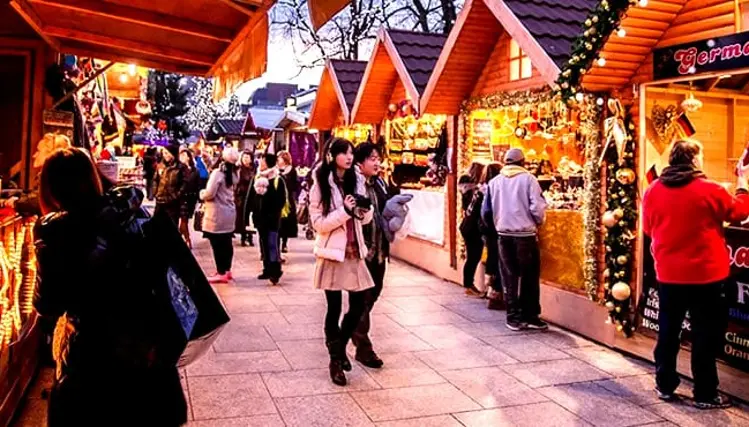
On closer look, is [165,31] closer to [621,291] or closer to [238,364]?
[238,364]

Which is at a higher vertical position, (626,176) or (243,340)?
(626,176)

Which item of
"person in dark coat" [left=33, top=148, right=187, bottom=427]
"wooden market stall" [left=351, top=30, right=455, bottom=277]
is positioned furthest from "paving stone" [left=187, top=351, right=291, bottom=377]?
"wooden market stall" [left=351, top=30, right=455, bottom=277]

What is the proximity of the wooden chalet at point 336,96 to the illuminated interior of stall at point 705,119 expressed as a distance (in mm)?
7414

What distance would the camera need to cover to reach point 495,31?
877cm

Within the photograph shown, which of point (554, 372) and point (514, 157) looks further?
point (514, 157)

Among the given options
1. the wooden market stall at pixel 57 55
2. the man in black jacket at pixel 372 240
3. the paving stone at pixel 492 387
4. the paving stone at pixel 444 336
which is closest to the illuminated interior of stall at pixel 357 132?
the wooden market stall at pixel 57 55

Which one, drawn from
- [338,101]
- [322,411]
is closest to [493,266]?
[322,411]

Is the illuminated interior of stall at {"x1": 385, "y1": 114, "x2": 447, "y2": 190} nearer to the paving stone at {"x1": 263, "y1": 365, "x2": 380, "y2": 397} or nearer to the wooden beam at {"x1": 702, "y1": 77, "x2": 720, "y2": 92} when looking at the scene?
the wooden beam at {"x1": 702, "y1": 77, "x2": 720, "y2": 92}

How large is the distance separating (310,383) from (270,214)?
456cm

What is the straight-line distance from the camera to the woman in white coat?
8797 mm

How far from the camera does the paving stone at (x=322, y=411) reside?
4.39 metres

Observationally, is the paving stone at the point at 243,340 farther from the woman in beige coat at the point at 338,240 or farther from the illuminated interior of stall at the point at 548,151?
the illuminated interior of stall at the point at 548,151

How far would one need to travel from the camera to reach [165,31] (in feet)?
20.6

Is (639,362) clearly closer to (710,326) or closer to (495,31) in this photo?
(710,326)
